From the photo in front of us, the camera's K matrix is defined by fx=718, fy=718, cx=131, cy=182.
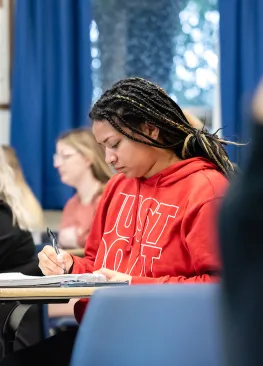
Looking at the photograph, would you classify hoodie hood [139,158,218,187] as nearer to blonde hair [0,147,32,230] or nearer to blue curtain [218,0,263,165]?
blonde hair [0,147,32,230]

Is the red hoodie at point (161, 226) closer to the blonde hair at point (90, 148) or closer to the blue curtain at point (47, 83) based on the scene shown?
the blonde hair at point (90, 148)

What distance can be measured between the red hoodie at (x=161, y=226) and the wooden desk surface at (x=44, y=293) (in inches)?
7.2

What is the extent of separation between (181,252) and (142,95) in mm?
463

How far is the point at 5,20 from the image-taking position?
4223 mm

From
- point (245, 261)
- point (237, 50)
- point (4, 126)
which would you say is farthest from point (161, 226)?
point (4, 126)

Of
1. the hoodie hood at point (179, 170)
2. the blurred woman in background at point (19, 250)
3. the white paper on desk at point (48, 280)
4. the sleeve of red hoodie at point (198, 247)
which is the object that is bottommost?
the blurred woman in background at point (19, 250)

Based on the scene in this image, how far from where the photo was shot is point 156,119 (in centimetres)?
203

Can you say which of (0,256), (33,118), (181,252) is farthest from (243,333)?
(33,118)

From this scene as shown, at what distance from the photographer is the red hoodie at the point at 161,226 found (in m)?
1.88

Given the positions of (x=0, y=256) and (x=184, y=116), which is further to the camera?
(x=0, y=256)

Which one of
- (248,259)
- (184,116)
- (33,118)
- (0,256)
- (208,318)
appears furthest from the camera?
(33,118)

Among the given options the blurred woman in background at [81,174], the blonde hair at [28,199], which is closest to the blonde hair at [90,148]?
the blurred woman in background at [81,174]

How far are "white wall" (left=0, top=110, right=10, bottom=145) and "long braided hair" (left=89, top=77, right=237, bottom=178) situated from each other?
227 centimetres

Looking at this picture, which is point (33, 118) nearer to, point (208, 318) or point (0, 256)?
point (0, 256)
